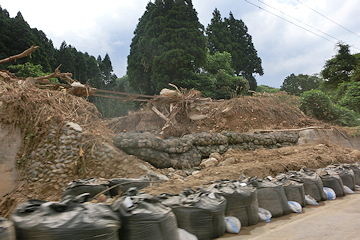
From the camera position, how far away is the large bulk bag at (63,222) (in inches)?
51.8

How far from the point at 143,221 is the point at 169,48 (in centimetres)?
1621

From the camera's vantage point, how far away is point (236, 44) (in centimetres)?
2672

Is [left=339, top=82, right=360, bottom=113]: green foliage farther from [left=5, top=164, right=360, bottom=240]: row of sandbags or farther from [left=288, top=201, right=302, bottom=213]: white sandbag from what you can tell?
[left=288, top=201, right=302, bottom=213]: white sandbag

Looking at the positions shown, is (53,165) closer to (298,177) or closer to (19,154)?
(19,154)

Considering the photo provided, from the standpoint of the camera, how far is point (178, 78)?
1675cm

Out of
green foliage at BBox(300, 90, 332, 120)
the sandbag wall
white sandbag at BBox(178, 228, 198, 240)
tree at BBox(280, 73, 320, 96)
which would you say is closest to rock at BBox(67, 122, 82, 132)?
the sandbag wall

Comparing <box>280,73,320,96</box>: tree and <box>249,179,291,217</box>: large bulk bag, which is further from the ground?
<box>280,73,320,96</box>: tree

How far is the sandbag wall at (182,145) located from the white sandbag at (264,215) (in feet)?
10.1

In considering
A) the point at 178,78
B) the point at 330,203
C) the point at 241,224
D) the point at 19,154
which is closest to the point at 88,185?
the point at 241,224

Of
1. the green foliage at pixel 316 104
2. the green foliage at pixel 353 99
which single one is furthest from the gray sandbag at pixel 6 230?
the green foliage at pixel 353 99

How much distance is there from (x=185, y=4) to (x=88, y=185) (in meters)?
18.5

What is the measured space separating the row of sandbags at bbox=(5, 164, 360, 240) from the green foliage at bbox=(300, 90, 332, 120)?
1007 centimetres

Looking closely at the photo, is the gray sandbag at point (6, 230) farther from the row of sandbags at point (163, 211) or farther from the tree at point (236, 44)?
the tree at point (236, 44)

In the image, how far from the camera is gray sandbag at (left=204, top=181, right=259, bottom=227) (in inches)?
98.6
